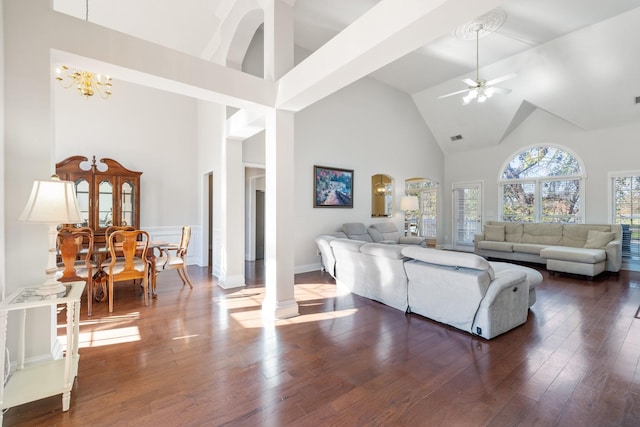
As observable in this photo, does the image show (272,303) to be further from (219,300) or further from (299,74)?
(299,74)

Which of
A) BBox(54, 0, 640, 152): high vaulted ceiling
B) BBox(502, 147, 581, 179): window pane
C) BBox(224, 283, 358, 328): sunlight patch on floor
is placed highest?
BBox(54, 0, 640, 152): high vaulted ceiling

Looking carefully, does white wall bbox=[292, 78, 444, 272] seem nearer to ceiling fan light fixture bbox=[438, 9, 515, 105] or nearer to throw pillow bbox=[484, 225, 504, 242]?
throw pillow bbox=[484, 225, 504, 242]

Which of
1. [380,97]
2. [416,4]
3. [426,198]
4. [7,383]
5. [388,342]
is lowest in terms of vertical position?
[388,342]

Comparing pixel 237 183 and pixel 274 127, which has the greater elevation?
pixel 274 127

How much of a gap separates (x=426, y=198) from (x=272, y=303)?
752 cm

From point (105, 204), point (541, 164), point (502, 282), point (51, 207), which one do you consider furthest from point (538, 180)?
point (105, 204)

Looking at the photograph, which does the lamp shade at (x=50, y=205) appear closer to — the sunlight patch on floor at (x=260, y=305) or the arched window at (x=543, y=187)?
the sunlight patch on floor at (x=260, y=305)

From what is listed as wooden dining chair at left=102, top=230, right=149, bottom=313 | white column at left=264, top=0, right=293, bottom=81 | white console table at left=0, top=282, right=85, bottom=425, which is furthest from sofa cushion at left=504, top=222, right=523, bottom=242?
white console table at left=0, top=282, right=85, bottom=425

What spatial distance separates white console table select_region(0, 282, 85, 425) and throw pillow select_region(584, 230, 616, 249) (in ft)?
26.9

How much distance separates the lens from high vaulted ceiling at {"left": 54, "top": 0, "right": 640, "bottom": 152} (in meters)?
4.55

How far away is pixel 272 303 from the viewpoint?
344 centimetres

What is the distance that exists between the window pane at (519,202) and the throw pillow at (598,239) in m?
1.52

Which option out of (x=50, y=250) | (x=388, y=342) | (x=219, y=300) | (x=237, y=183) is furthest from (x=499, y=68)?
(x=50, y=250)

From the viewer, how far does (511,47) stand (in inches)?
230
